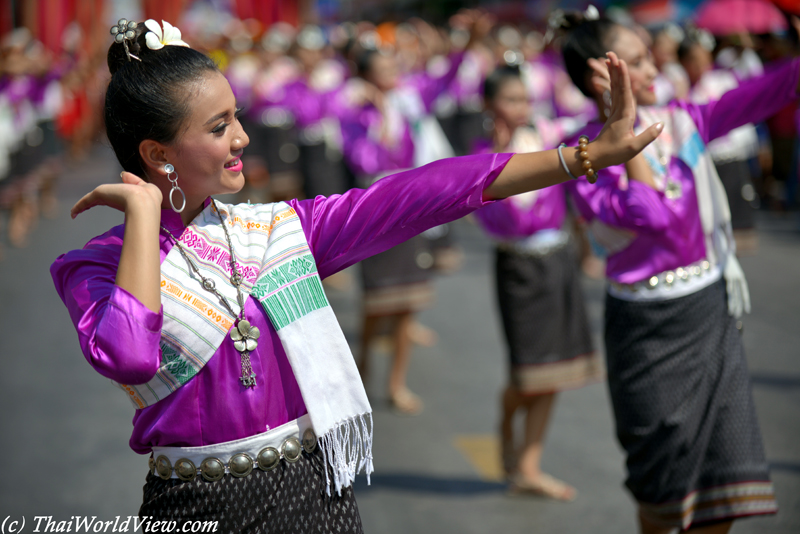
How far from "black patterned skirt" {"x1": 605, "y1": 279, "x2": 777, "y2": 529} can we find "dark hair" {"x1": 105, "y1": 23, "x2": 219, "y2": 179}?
1524 millimetres

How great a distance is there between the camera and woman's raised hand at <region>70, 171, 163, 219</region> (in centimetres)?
138

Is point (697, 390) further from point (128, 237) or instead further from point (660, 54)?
point (660, 54)

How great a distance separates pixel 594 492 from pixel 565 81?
6.26 meters

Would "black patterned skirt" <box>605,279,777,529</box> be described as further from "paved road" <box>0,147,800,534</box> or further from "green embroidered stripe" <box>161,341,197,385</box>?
"green embroidered stripe" <box>161,341,197,385</box>

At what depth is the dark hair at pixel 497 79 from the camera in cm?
364

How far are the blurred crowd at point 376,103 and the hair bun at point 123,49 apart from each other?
3445 millimetres

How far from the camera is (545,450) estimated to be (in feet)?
12.8

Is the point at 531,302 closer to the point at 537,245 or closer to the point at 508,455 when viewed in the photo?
the point at 537,245

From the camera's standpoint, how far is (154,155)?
1.57 meters

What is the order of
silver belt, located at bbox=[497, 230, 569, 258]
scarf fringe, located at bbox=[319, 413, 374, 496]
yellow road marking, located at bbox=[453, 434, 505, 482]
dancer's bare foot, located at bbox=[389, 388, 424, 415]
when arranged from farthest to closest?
dancer's bare foot, located at bbox=[389, 388, 424, 415], yellow road marking, located at bbox=[453, 434, 505, 482], silver belt, located at bbox=[497, 230, 569, 258], scarf fringe, located at bbox=[319, 413, 374, 496]

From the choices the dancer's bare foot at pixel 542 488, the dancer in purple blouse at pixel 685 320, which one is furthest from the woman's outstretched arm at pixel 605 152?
the dancer's bare foot at pixel 542 488

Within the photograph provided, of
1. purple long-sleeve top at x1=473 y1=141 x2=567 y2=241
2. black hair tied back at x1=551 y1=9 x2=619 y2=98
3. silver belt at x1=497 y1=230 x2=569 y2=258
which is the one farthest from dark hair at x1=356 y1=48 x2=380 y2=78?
black hair tied back at x1=551 y1=9 x2=619 y2=98

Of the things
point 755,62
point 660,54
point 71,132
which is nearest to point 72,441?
point 660,54

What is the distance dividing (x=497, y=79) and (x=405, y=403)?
6.14 ft
